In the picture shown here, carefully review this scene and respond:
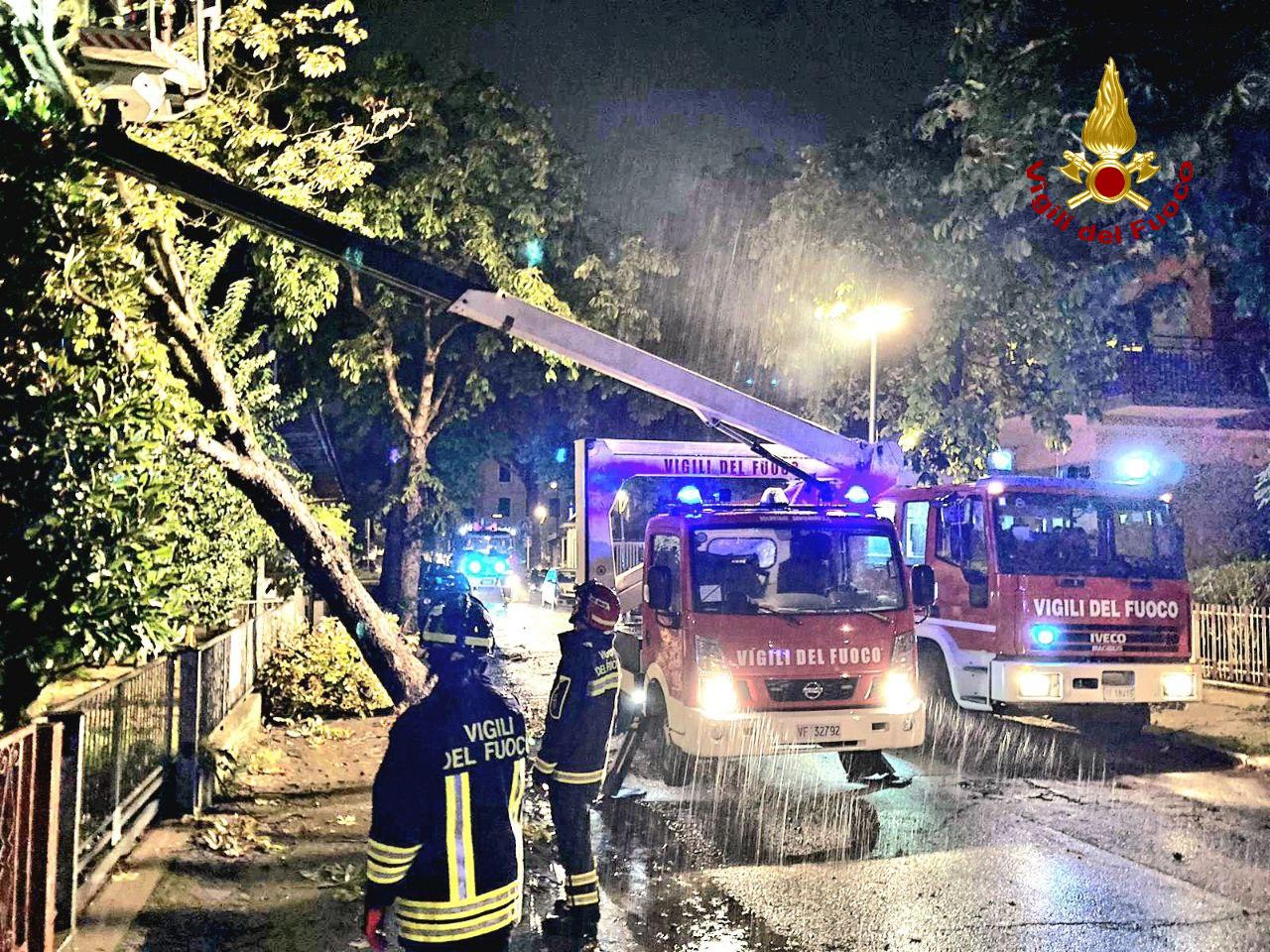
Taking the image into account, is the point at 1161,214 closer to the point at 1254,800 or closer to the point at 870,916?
the point at 1254,800

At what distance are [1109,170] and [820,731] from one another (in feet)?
19.0

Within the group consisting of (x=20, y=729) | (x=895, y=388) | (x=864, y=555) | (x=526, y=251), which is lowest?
(x=20, y=729)

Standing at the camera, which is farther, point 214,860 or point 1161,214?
point 1161,214

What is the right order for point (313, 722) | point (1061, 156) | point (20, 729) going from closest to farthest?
point (20, 729), point (1061, 156), point (313, 722)

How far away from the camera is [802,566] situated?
8.61m

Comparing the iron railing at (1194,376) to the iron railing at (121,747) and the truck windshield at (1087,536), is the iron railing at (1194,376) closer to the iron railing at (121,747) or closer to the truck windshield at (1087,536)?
the truck windshield at (1087,536)

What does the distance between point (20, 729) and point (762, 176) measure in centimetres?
2091

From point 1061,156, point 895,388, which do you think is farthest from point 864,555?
point 895,388

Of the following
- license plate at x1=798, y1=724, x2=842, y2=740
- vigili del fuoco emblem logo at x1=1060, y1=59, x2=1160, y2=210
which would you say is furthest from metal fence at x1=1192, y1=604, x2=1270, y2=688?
license plate at x1=798, y1=724, x2=842, y2=740

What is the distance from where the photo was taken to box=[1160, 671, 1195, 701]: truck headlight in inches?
389

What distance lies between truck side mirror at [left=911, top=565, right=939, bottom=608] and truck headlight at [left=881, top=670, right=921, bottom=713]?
2.69 ft

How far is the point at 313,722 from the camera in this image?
1141cm

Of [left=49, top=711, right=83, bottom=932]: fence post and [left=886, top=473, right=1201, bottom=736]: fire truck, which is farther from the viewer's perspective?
[left=886, top=473, right=1201, bottom=736]: fire truck

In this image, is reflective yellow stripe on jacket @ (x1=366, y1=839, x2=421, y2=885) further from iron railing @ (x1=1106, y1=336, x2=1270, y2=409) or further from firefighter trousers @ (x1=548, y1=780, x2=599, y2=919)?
iron railing @ (x1=1106, y1=336, x2=1270, y2=409)
